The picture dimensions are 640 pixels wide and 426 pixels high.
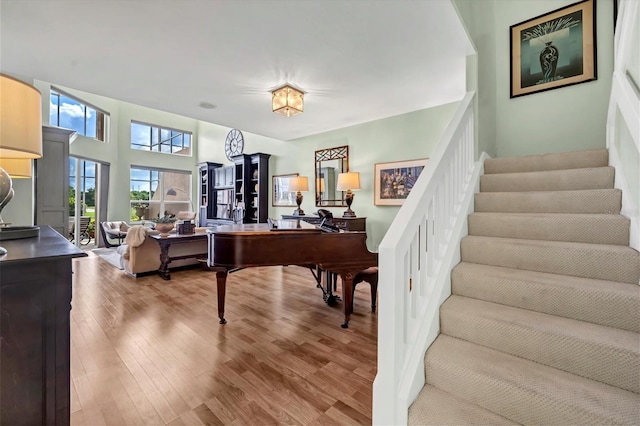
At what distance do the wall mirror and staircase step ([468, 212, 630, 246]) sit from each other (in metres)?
3.31

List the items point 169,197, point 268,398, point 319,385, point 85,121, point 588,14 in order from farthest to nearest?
point 169,197
point 85,121
point 588,14
point 319,385
point 268,398

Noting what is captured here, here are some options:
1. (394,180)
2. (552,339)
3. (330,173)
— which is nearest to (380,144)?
(394,180)

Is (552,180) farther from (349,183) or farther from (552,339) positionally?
(349,183)

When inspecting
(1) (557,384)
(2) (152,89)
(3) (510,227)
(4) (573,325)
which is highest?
(2) (152,89)

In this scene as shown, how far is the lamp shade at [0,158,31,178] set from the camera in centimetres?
144

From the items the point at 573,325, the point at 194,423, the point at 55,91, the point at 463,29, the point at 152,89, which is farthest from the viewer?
the point at 55,91

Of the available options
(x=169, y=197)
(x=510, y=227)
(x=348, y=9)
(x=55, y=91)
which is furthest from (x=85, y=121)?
(x=510, y=227)

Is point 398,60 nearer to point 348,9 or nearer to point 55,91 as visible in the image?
point 348,9

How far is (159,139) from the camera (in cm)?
857

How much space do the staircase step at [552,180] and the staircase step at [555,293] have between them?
0.91 meters

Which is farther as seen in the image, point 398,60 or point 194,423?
point 398,60

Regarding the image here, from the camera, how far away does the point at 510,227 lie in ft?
6.08

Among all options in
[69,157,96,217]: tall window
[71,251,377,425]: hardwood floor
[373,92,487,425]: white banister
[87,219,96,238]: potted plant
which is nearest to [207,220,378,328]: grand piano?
[71,251,377,425]: hardwood floor

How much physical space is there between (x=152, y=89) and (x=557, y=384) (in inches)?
180
